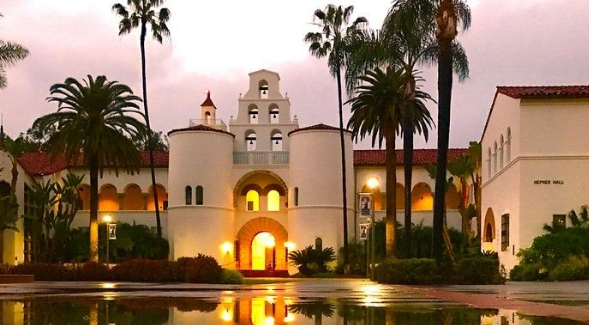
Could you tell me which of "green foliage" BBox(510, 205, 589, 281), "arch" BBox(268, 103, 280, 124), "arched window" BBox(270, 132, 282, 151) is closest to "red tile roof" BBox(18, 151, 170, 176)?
"arched window" BBox(270, 132, 282, 151)

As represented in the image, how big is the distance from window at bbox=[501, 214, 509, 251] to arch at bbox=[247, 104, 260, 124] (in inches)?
1024

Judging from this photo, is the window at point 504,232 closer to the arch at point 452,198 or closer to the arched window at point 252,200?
the arch at point 452,198

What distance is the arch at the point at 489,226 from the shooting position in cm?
4608

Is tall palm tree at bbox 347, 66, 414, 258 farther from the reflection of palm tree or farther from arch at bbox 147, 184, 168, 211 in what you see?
arch at bbox 147, 184, 168, 211

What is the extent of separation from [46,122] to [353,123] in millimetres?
16619

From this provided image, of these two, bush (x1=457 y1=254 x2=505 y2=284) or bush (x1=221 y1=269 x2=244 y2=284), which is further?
bush (x1=221 y1=269 x2=244 y2=284)

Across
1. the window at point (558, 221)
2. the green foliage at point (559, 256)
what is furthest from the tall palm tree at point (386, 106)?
the window at point (558, 221)

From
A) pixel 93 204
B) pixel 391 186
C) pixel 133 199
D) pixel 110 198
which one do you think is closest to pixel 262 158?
pixel 133 199

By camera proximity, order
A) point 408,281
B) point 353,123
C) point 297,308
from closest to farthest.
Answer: point 297,308
point 408,281
point 353,123

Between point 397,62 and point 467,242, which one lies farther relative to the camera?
point 467,242

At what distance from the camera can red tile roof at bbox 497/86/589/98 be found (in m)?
37.1

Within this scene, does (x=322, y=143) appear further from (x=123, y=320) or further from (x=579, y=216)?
(x=123, y=320)

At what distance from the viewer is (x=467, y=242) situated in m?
54.6

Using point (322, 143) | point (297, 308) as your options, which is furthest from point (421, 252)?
point (297, 308)
